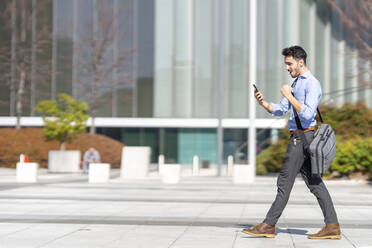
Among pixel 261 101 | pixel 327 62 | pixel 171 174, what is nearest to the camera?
pixel 261 101

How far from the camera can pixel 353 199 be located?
50.6 ft

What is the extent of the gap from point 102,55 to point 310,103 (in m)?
40.8

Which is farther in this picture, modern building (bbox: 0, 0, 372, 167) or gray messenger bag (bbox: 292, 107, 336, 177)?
modern building (bbox: 0, 0, 372, 167)

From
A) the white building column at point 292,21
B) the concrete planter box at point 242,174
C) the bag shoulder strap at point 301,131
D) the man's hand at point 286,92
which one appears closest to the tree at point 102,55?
the white building column at point 292,21

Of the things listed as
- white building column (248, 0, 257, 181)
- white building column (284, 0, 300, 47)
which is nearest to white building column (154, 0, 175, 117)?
white building column (284, 0, 300, 47)

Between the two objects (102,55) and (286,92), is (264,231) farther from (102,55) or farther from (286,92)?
(102,55)

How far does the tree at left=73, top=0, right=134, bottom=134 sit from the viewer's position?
152ft

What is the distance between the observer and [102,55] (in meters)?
47.5

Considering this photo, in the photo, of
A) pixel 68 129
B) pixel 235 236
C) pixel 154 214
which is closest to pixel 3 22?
pixel 68 129

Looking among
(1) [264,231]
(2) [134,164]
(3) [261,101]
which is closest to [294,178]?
(1) [264,231]

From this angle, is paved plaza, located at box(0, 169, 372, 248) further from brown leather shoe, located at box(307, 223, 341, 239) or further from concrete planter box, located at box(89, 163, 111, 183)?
concrete planter box, located at box(89, 163, 111, 183)

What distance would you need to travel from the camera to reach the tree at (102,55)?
4644 centimetres

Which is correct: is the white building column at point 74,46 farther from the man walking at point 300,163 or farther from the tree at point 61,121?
the man walking at point 300,163

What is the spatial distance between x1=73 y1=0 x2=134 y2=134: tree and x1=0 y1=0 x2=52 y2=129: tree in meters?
2.42
